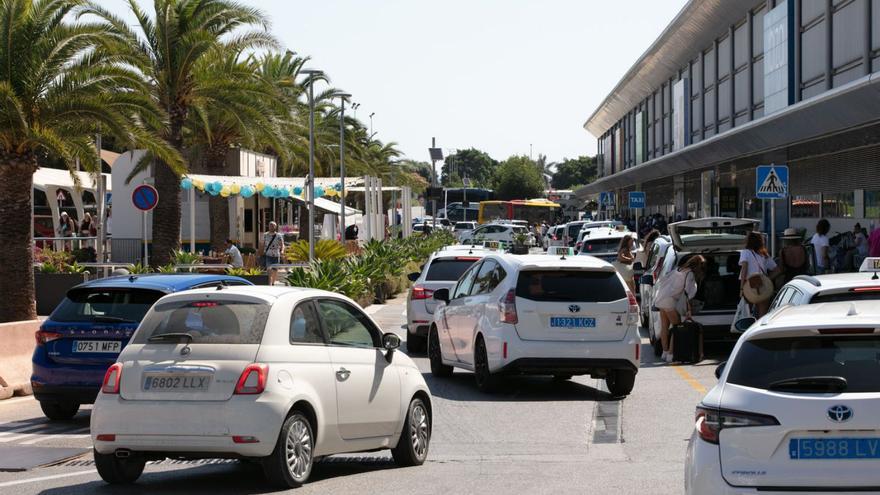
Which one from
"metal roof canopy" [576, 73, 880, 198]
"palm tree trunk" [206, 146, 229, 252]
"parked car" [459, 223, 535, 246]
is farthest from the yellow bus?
"palm tree trunk" [206, 146, 229, 252]

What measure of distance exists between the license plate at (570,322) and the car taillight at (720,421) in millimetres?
8395

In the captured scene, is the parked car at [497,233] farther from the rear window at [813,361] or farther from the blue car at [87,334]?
the rear window at [813,361]

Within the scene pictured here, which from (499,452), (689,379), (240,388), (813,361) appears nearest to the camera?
(813,361)

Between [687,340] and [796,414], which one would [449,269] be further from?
[796,414]

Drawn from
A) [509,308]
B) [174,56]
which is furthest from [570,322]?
[174,56]

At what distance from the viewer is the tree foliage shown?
166250 mm

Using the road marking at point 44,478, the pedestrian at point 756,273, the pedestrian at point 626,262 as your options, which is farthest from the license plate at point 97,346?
the pedestrian at point 626,262

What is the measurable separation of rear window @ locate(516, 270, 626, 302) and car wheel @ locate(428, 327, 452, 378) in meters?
2.72

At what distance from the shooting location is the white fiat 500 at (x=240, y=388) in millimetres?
8961

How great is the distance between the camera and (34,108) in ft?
80.7

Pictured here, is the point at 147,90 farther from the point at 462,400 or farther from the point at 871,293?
the point at 871,293

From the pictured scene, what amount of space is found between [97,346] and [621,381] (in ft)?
20.0

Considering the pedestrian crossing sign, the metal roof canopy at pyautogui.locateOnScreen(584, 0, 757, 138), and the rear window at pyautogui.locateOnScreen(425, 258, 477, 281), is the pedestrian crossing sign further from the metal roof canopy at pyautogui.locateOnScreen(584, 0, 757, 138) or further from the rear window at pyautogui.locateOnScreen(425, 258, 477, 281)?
the metal roof canopy at pyautogui.locateOnScreen(584, 0, 757, 138)

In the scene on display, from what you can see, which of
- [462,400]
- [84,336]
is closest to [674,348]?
[462,400]
